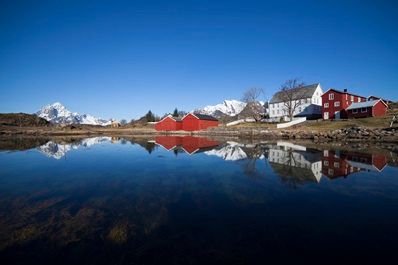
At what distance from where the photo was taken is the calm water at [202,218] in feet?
16.7

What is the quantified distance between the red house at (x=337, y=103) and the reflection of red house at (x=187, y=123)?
31304mm

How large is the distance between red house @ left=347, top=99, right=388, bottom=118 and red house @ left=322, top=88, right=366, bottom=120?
55.9 inches

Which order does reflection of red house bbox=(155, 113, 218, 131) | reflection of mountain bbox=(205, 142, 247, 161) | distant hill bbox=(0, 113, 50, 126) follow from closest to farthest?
1. reflection of mountain bbox=(205, 142, 247, 161)
2. reflection of red house bbox=(155, 113, 218, 131)
3. distant hill bbox=(0, 113, 50, 126)

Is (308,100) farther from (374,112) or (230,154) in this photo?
(230,154)

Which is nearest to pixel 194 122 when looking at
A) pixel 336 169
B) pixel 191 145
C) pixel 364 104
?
pixel 191 145

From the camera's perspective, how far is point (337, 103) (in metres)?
55.1

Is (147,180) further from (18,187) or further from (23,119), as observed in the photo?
(23,119)

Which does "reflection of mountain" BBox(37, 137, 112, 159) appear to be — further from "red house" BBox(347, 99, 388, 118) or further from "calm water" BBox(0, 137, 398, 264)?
"red house" BBox(347, 99, 388, 118)

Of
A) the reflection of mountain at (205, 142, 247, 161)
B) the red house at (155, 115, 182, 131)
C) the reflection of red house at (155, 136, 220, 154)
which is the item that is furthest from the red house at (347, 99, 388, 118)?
the red house at (155, 115, 182, 131)

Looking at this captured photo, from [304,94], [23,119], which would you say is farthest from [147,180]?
[23,119]

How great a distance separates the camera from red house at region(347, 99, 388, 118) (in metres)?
49.8

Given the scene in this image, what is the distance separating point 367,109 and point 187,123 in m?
43.5

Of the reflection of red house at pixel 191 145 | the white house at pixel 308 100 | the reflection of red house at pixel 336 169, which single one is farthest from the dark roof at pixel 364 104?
the reflection of red house at pixel 336 169

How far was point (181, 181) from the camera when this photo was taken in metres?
12.1
